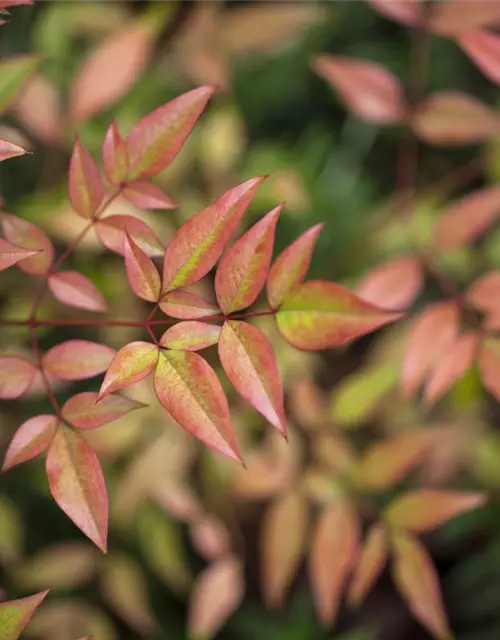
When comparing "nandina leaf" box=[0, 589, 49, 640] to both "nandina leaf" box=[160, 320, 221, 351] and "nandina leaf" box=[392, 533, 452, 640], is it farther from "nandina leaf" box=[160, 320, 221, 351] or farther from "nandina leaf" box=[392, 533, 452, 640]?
"nandina leaf" box=[392, 533, 452, 640]

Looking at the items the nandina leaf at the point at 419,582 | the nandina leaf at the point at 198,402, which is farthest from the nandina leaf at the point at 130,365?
the nandina leaf at the point at 419,582

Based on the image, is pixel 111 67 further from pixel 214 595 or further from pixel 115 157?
pixel 214 595

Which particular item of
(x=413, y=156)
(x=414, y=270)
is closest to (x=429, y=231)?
(x=414, y=270)

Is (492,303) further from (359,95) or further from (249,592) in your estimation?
(249,592)

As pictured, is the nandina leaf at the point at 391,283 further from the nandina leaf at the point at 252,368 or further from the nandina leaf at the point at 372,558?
the nandina leaf at the point at 252,368

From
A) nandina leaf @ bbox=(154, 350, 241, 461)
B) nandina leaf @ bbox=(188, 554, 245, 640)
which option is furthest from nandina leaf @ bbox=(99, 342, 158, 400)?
nandina leaf @ bbox=(188, 554, 245, 640)
